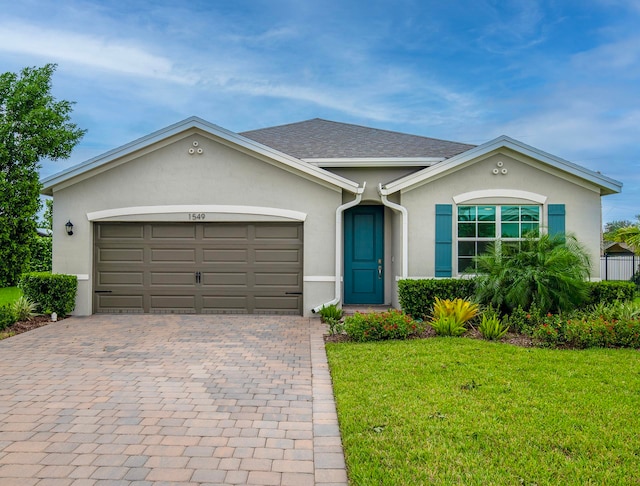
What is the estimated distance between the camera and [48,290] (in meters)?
10.2

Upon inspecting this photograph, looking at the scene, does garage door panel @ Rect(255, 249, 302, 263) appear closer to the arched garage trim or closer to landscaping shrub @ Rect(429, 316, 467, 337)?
the arched garage trim

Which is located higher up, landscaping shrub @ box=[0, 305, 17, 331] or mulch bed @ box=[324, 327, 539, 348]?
landscaping shrub @ box=[0, 305, 17, 331]

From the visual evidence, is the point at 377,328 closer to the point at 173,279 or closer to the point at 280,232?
the point at 280,232

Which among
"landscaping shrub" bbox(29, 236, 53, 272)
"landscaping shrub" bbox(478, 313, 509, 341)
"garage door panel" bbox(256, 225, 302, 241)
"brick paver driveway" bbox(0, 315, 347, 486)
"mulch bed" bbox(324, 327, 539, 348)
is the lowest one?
"brick paver driveway" bbox(0, 315, 347, 486)

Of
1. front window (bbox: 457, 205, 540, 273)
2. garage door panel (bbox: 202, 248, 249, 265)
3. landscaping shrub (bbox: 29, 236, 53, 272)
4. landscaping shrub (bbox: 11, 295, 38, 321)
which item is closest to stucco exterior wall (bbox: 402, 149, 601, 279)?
front window (bbox: 457, 205, 540, 273)

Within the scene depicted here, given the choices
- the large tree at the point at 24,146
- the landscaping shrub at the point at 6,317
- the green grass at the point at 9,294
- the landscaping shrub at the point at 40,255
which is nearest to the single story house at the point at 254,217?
the landscaping shrub at the point at 6,317

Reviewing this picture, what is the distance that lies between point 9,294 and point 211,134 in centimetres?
1064

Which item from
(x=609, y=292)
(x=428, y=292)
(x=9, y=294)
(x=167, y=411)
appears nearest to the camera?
(x=167, y=411)

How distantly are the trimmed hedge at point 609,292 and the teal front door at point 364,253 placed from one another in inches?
186

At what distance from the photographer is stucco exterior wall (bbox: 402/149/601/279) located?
1059 cm

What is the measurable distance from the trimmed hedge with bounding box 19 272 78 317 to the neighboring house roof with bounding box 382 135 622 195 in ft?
25.5

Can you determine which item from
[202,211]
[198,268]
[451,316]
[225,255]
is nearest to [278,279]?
[225,255]

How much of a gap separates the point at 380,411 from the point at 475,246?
280 inches

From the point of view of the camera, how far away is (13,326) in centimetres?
911
